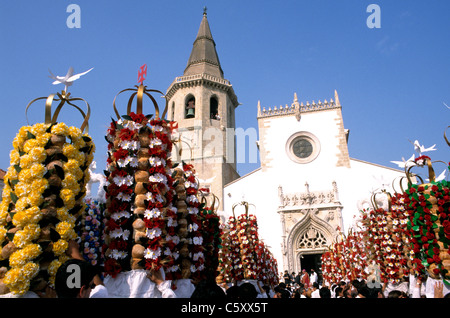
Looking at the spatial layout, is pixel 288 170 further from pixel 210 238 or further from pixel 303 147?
pixel 210 238

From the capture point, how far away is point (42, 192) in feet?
14.6

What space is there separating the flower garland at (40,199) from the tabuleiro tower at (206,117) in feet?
64.1

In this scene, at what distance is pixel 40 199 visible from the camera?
173 inches

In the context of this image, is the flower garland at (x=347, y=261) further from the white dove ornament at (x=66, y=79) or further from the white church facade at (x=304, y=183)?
the white dove ornament at (x=66, y=79)

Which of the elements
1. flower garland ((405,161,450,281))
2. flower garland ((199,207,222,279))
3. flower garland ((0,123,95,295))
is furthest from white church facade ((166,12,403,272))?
flower garland ((0,123,95,295))

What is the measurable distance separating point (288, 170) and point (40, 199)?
20.9 metres

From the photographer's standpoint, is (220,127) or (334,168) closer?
(334,168)

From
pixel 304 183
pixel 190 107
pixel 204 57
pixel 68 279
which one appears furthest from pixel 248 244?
pixel 204 57

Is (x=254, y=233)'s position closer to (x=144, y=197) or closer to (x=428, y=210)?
(x=428, y=210)

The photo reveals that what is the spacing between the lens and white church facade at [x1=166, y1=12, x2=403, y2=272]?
21.8 meters

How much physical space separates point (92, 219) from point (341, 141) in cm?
2101

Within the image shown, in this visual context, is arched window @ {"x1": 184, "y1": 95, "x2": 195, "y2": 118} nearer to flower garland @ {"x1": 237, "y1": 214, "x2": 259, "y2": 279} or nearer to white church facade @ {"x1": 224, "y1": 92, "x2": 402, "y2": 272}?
white church facade @ {"x1": 224, "y1": 92, "x2": 402, "y2": 272}

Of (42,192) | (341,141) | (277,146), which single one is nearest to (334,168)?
(341,141)
